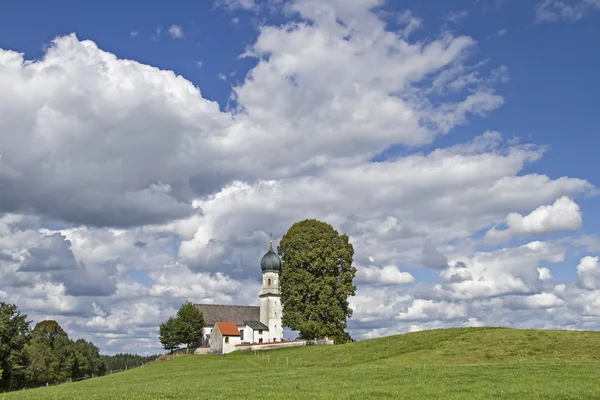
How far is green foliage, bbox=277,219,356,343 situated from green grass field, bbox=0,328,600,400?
50.7ft

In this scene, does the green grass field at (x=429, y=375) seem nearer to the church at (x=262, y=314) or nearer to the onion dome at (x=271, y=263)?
the church at (x=262, y=314)

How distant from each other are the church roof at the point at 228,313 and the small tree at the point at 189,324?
868 centimetres

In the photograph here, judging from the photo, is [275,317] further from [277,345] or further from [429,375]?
[429,375]

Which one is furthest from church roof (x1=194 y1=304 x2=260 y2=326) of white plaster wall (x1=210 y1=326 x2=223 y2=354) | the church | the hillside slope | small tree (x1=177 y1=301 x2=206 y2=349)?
the hillside slope

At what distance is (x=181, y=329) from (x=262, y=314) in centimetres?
1940

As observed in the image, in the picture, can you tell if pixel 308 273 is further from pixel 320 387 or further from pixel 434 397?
pixel 434 397

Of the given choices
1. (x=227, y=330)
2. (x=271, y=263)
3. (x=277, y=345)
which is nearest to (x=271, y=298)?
(x=271, y=263)

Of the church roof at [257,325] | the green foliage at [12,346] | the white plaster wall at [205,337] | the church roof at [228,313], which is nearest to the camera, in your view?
the green foliage at [12,346]

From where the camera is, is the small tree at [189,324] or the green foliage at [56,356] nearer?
the green foliage at [56,356]

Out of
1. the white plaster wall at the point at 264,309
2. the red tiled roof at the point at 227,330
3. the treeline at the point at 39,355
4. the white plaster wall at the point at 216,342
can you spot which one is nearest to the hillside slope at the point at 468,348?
the white plaster wall at the point at 216,342

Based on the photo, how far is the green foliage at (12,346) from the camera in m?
67.6

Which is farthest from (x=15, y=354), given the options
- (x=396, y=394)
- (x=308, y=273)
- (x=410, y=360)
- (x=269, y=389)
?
(x=396, y=394)

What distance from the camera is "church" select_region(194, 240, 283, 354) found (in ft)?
364

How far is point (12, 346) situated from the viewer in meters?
Answer: 69.9
